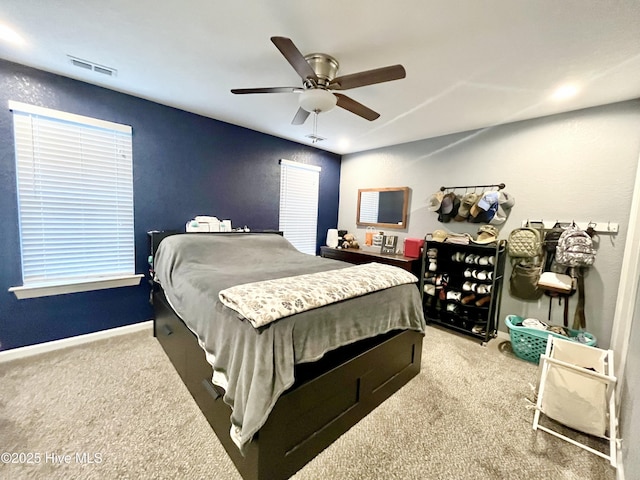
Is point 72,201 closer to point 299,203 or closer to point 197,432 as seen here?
point 197,432

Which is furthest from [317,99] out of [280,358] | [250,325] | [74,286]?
[74,286]

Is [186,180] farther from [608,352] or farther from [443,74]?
[608,352]

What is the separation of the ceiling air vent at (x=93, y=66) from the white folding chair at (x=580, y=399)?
4001 mm

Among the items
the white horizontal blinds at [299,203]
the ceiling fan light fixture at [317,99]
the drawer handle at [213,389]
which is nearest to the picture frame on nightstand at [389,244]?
the white horizontal blinds at [299,203]

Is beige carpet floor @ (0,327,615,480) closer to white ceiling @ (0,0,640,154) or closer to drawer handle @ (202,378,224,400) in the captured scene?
drawer handle @ (202,378,224,400)

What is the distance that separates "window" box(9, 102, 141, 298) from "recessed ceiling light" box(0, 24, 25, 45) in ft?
1.68

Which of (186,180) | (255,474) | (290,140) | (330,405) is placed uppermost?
(290,140)

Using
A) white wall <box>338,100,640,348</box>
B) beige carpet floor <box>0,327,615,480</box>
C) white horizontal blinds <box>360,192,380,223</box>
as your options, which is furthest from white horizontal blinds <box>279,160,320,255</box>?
beige carpet floor <box>0,327,615,480</box>

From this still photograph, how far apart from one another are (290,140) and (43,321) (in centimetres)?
345

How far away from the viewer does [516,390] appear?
2.04m

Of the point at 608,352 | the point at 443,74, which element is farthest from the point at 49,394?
the point at 608,352

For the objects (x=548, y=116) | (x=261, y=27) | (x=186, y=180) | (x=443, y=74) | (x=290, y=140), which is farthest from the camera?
(x=290, y=140)

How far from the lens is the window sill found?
87.4 inches

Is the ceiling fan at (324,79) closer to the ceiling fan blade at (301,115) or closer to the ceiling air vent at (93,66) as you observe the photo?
the ceiling fan blade at (301,115)
